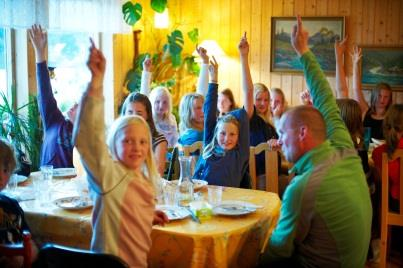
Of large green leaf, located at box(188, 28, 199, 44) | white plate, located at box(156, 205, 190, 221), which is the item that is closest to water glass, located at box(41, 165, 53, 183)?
white plate, located at box(156, 205, 190, 221)

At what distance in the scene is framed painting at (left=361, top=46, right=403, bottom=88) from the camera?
554 cm

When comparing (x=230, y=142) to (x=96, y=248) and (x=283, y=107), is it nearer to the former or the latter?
(x=96, y=248)

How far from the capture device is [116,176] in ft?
5.59

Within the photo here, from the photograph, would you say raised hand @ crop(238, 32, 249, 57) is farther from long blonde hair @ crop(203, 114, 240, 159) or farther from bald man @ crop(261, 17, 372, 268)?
bald man @ crop(261, 17, 372, 268)

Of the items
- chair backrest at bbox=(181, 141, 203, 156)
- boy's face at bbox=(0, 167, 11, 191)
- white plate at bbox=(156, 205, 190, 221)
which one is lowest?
white plate at bbox=(156, 205, 190, 221)

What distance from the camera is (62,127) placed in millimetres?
3172

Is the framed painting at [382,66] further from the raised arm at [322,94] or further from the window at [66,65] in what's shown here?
the raised arm at [322,94]

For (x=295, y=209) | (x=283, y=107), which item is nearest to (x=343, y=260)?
(x=295, y=209)

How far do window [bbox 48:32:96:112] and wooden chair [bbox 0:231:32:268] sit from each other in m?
3.00

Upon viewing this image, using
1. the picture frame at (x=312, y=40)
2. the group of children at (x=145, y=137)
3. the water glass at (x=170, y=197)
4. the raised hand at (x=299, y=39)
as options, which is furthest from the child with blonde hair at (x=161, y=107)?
the picture frame at (x=312, y=40)

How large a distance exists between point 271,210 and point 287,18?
4005 millimetres

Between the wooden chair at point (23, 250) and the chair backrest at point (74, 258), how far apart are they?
0.28 feet

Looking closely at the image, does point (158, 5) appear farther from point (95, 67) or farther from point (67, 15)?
point (95, 67)

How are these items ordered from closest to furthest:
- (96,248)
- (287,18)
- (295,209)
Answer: (96,248) < (295,209) < (287,18)
